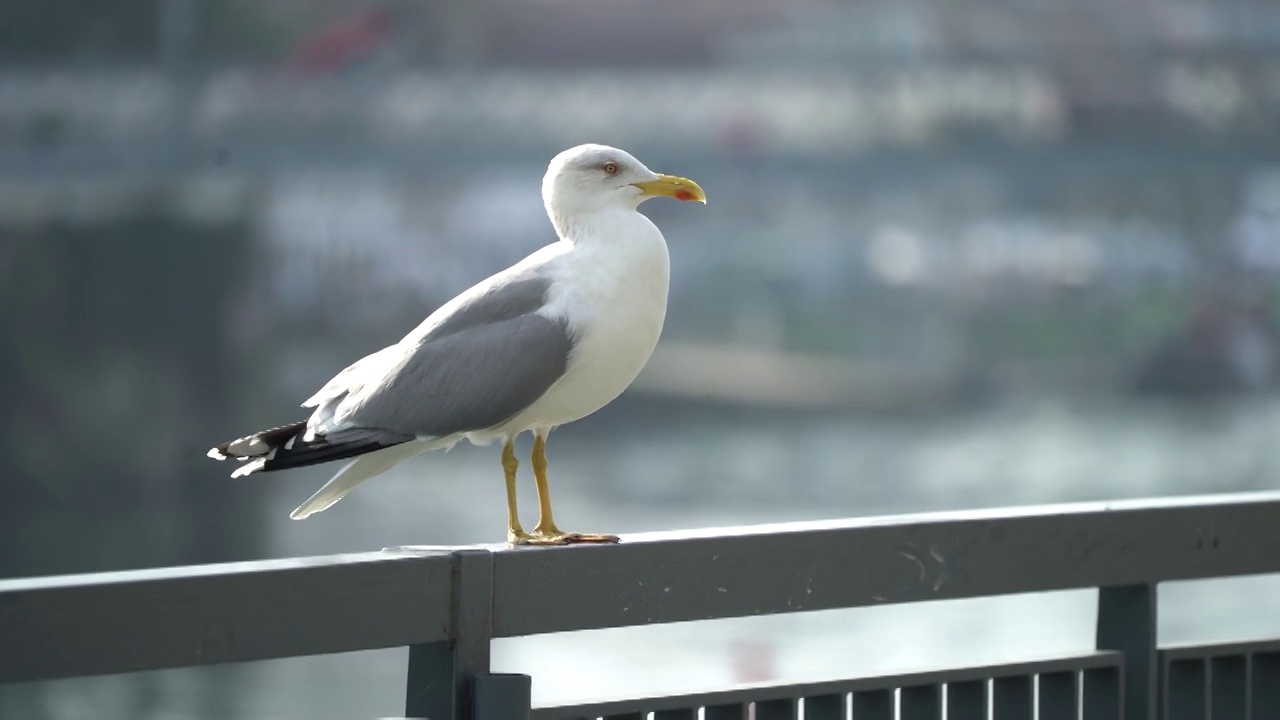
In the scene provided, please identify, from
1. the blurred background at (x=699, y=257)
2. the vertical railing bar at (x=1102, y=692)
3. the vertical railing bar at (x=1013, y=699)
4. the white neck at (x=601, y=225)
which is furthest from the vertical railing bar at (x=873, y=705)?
the blurred background at (x=699, y=257)

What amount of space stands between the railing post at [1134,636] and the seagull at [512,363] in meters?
0.49

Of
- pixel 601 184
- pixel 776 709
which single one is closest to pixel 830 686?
pixel 776 709

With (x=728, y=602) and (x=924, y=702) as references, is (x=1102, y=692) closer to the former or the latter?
(x=924, y=702)

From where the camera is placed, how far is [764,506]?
19.8 meters

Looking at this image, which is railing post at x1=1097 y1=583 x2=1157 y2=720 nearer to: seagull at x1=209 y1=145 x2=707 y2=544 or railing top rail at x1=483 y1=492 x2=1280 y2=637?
railing top rail at x1=483 y1=492 x2=1280 y2=637

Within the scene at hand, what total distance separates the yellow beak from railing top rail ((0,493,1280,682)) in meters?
0.52

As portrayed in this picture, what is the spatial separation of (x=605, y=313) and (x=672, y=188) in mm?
228

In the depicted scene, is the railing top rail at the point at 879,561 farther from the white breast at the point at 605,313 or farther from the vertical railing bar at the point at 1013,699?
the white breast at the point at 605,313

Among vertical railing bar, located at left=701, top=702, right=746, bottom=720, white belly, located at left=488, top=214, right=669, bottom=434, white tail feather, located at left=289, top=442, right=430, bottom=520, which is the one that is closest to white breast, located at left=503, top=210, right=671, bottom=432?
white belly, located at left=488, top=214, right=669, bottom=434

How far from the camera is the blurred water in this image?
37.4ft

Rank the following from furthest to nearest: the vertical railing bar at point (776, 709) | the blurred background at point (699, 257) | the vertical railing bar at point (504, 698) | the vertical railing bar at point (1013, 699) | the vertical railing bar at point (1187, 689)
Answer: the blurred background at point (699, 257) → the vertical railing bar at point (1187, 689) → the vertical railing bar at point (1013, 699) → the vertical railing bar at point (776, 709) → the vertical railing bar at point (504, 698)

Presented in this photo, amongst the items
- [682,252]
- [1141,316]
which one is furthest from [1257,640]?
[1141,316]

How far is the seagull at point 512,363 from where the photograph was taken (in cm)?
166

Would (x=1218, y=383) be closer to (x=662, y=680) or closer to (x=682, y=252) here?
(x=682, y=252)
